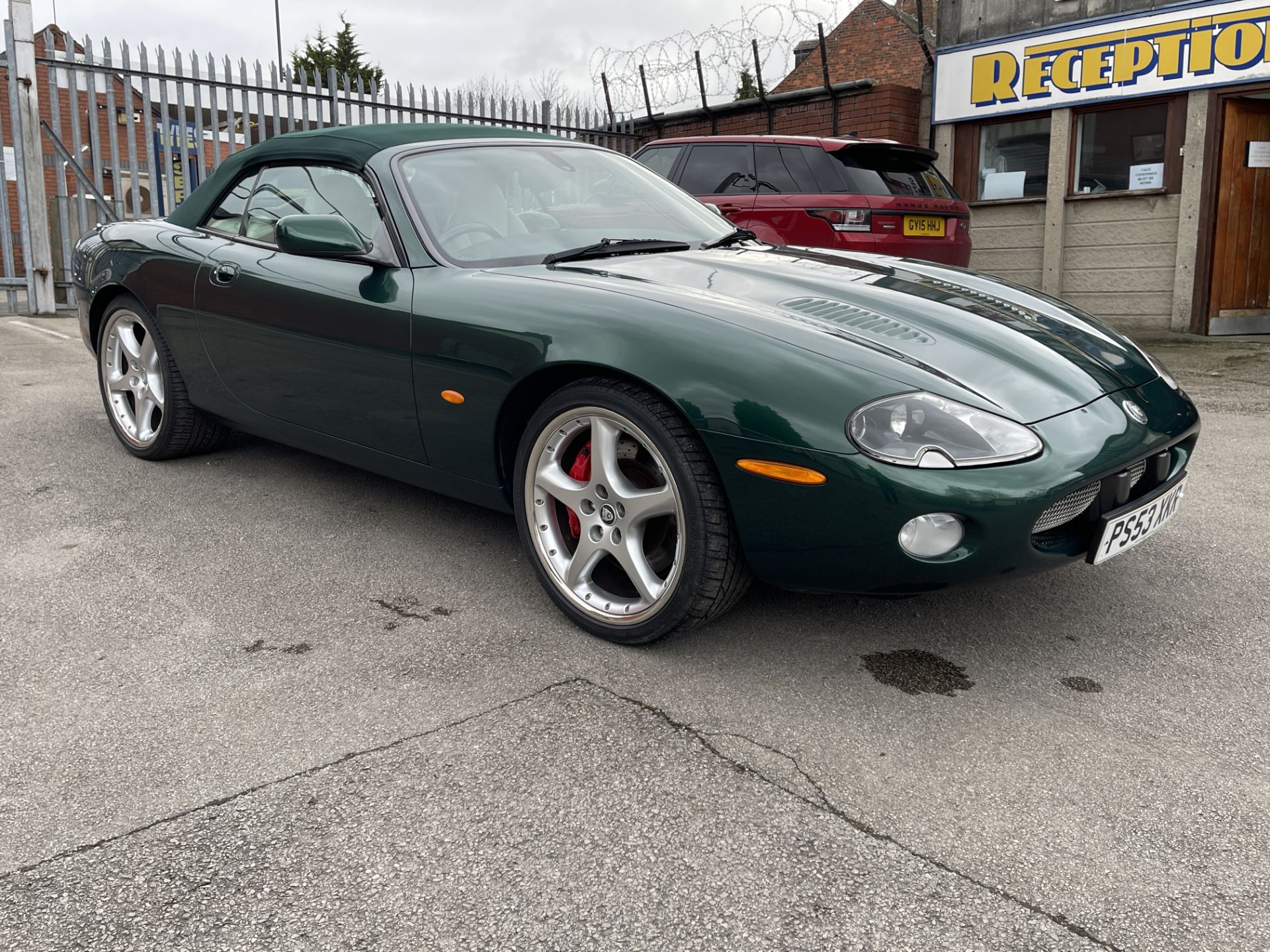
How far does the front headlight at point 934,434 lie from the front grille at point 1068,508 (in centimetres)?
15

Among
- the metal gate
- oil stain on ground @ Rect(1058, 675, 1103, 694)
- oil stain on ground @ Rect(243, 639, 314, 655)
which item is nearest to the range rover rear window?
the metal gate

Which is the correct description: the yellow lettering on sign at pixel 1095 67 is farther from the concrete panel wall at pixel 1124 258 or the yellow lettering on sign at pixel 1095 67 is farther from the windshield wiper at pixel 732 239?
the windshield wiper at pixel 732 239

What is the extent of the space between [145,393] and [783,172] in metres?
4.99

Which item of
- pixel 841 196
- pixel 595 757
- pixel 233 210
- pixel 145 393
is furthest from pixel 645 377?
pixel 841 196

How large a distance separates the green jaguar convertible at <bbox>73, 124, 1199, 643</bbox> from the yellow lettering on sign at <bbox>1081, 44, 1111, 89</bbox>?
28.4 ft

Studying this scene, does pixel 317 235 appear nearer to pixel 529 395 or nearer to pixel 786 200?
pixel 529 395

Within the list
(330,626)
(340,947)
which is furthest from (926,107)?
(340,947)

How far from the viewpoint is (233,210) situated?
4.25 m

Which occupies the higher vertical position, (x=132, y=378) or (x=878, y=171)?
(x=878, y=171)

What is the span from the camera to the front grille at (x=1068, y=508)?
2480 mm

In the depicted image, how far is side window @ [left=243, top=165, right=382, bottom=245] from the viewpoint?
3586mm

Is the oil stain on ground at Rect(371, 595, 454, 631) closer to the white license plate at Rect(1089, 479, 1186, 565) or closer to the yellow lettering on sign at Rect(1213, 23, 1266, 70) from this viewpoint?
the white license plate at Rect(1089, 479, 1186, 565)

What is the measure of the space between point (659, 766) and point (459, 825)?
446 millimetres

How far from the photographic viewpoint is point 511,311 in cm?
303
